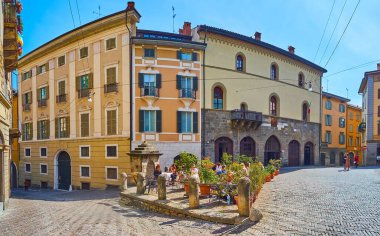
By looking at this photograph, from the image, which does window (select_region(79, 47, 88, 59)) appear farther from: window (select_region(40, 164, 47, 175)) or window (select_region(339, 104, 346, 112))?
window (select_region(339, 104, 346, 112))

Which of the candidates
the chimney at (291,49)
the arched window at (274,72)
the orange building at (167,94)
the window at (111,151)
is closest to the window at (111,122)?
the window at (111,151)

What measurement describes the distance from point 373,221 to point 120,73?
18775 millimetres

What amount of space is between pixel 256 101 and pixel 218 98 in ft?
15.3

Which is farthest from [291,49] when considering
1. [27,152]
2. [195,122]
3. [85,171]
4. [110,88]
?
[27,152]

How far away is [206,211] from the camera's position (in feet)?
29.2

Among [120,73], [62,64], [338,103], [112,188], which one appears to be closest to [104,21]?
[120,73]

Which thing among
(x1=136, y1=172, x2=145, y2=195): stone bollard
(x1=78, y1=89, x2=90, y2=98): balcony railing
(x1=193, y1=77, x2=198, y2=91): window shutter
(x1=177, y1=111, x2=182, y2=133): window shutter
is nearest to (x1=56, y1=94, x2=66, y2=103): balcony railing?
(x1=78, y1=89, x2=90, y2=98): balcony railing

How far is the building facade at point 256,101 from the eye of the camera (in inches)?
936

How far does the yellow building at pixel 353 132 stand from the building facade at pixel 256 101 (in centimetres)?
1996

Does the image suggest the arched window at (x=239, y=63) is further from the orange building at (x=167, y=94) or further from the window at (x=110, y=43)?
the window at (x=110, y=43)

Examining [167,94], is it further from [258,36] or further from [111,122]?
[258,36]

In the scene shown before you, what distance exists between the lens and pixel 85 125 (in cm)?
2375

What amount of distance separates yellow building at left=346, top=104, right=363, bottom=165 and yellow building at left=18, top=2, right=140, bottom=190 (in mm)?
43822

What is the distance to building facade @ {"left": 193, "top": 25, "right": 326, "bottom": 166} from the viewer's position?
936 inches
